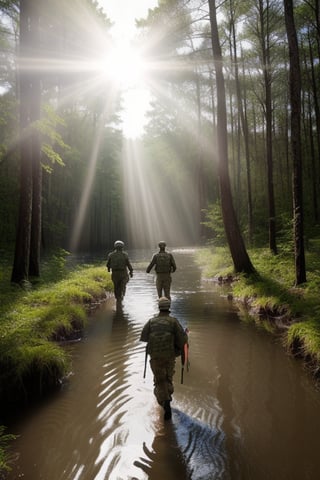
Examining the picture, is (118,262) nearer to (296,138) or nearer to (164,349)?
(296,138)

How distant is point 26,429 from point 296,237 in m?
7.39

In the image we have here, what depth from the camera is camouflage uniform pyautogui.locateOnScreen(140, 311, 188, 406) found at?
4.29 m

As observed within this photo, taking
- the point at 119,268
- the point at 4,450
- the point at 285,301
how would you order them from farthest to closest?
the point at 119,268 < the point at 285,301 < the point at 4,450

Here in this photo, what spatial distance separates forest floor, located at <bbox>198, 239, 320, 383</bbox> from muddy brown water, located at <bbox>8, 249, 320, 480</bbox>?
1.15ft

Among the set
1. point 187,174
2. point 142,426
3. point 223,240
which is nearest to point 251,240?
point 223,240

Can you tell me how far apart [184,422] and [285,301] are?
5.27 meters

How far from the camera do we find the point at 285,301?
845 centimetres

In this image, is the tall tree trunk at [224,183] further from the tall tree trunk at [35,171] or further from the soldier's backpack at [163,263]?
the tall tree trunk at [35,171]

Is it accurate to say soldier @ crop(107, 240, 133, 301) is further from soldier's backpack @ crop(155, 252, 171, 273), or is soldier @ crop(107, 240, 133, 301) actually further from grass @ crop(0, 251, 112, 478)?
soldier's backpack @ crop(155, 252, 171, 273)

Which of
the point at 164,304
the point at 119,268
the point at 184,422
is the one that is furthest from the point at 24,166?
the point at 184,422

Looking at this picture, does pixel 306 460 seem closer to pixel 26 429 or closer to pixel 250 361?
pixel 250 361

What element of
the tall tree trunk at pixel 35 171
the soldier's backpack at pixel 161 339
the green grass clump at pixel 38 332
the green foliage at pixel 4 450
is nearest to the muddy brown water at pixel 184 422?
the green foliage at pixel 4 450

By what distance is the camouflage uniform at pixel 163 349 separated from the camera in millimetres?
4293

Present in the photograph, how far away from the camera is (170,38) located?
12.8 m
